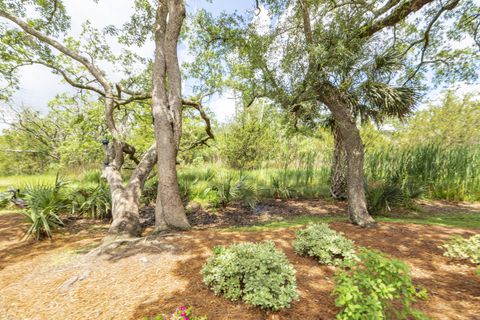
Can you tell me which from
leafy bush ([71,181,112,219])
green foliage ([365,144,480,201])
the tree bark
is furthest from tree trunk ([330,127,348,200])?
leafy bush ([71,181,112,219])

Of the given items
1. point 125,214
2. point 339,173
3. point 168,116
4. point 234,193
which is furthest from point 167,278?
point 339,173

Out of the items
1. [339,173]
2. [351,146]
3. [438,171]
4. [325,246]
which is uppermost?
[351,146]

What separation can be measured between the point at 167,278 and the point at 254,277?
99cm

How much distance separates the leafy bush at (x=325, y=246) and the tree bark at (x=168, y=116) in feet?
7.91

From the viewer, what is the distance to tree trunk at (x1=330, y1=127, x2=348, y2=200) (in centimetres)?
674

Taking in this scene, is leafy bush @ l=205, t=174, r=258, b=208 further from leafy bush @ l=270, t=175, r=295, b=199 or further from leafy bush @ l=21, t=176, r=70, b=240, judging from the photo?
leafy bush @ l=21, t=176, r=70, b=240

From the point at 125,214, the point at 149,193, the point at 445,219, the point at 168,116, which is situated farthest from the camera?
the point at 149,193

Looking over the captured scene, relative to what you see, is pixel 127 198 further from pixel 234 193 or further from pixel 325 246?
pixel 325 246

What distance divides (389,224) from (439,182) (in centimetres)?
514

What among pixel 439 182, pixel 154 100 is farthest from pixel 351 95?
pixel 439 182

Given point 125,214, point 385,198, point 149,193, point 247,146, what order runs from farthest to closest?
point 247,146 < point 149,193 < point 385,198 < point 125,214

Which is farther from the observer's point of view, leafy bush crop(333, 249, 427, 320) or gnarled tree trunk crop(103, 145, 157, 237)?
gnarled tree trunk crop(103, 145, 157, 237)

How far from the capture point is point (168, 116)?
157 inches

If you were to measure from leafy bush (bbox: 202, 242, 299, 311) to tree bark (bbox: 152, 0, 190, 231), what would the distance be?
7.18 ft
